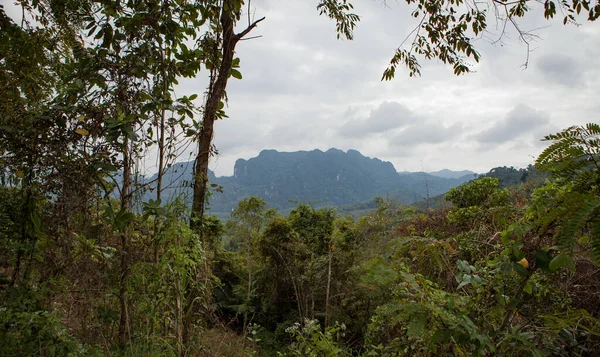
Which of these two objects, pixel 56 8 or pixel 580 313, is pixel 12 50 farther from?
pixel 580 313

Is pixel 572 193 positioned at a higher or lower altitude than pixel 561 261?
higher

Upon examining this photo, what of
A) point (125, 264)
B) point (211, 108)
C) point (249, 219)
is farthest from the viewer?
point (249, 219)

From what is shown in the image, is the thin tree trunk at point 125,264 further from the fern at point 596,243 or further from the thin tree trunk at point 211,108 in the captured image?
the fern at point 596,243

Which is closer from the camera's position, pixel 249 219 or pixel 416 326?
pixel 416 326

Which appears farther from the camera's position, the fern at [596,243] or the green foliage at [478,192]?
the green foliage at [478,192]

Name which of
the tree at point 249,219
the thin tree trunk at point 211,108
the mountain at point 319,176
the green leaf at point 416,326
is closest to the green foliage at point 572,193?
the green leaf at point 416,326

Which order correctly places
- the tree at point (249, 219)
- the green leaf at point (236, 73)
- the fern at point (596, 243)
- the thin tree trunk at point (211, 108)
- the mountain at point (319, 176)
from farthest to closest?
the mountain at point (319, 176), the tree at point (249, 219), the thin tree trunk at point (211, 108), the green leaf at point (236, 73), the fern at point (596, 243)

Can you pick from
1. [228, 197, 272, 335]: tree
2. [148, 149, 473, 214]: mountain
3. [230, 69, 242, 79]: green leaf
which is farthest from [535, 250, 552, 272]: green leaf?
[148, 149, 473, 214]: mountain

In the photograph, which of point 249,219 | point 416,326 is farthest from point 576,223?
point 249,219

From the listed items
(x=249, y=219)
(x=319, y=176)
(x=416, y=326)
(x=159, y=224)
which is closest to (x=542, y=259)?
(x=416, y=326)

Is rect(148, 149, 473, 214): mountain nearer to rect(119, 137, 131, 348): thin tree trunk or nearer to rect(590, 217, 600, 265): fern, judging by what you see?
rect(119, 137, 131, 348): thin tree trunk

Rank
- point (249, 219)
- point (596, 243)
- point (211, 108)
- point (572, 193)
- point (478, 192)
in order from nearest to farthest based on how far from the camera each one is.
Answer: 1. point (596, 243)
2. point (572, 193)
3. point (211, 108)
4. point (478, 192)
5. point (249, 219)

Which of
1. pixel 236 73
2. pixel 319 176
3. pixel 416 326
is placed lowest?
pixel 416 326

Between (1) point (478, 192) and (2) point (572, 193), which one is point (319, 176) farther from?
(2) point (572, 193)
